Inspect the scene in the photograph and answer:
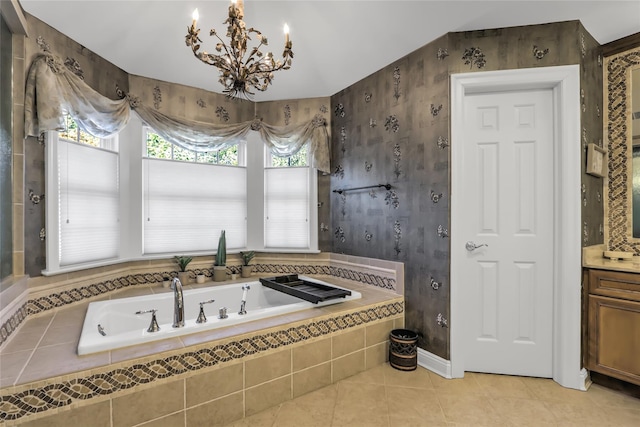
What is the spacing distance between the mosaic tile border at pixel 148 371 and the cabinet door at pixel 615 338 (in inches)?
65.2

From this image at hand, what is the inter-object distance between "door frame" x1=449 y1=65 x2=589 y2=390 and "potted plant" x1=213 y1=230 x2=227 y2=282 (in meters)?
2.13

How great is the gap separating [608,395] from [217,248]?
330 centimetres

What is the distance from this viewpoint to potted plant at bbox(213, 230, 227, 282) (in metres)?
3.07

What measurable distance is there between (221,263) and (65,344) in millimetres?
1580

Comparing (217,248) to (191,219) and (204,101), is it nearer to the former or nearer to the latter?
(191,219)

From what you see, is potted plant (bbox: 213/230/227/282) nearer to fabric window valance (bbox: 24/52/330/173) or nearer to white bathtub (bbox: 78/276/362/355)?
white bathtub (bbox: 78/276/362/355)

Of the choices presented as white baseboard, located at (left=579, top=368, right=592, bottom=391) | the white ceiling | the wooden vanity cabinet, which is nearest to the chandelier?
the white ceiling

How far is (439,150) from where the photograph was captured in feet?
7.43

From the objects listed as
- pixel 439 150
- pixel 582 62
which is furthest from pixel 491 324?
pixel 582 62

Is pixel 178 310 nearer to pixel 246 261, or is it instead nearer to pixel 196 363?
pixel 196 363

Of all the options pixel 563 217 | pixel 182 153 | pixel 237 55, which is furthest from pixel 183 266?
pixel 563 217

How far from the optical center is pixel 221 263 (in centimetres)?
312

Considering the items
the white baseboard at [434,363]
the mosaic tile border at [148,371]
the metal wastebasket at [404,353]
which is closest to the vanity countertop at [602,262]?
the white baseboard at [434,363]

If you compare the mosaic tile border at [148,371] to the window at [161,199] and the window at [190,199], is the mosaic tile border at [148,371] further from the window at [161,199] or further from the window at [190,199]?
the window at [190,199]
